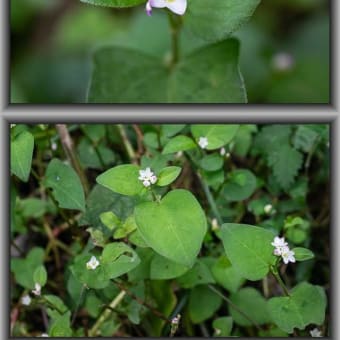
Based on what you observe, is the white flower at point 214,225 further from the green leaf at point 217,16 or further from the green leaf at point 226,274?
the green leaf at point 217,16

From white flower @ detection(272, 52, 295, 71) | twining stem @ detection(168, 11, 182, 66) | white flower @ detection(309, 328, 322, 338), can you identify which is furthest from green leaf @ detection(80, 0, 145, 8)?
white flower @ detection(272, 52, 295, 71)

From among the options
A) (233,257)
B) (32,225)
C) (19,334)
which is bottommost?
(19,334)

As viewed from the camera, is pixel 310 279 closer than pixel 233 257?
No

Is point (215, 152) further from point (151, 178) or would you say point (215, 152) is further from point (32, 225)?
point (32, 225)

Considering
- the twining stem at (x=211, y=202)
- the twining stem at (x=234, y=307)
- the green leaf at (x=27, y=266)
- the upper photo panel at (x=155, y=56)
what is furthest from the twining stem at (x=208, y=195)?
the green leaf at (x=27, y=266)

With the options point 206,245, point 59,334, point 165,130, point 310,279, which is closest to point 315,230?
point 310,279

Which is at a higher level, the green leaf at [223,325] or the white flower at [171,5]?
the white flower at [171,5]
